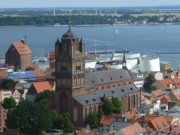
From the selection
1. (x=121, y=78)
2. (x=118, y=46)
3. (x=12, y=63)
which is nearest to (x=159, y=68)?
(x=12, y=63)

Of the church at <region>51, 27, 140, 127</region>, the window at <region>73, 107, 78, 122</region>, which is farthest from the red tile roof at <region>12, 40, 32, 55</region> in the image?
the window at <region>73, 107, 78, 122</region>

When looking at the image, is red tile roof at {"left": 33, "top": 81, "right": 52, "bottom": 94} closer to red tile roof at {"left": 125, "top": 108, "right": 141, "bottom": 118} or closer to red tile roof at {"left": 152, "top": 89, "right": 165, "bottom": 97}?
red tile roof at {"left": 152, "top": 89, "right": 165, "bottom": 97}

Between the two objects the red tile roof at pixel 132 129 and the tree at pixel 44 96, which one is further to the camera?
the tree at pixel 44 96

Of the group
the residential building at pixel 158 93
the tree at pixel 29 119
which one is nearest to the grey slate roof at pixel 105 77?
the residential building at pixel 158 93

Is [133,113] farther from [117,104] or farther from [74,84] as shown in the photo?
[74,84]

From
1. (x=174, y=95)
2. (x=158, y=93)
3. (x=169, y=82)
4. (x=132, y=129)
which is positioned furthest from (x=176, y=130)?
(x=169, y=82)

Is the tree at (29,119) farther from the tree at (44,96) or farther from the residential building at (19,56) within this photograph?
the residential building at (19,56)
